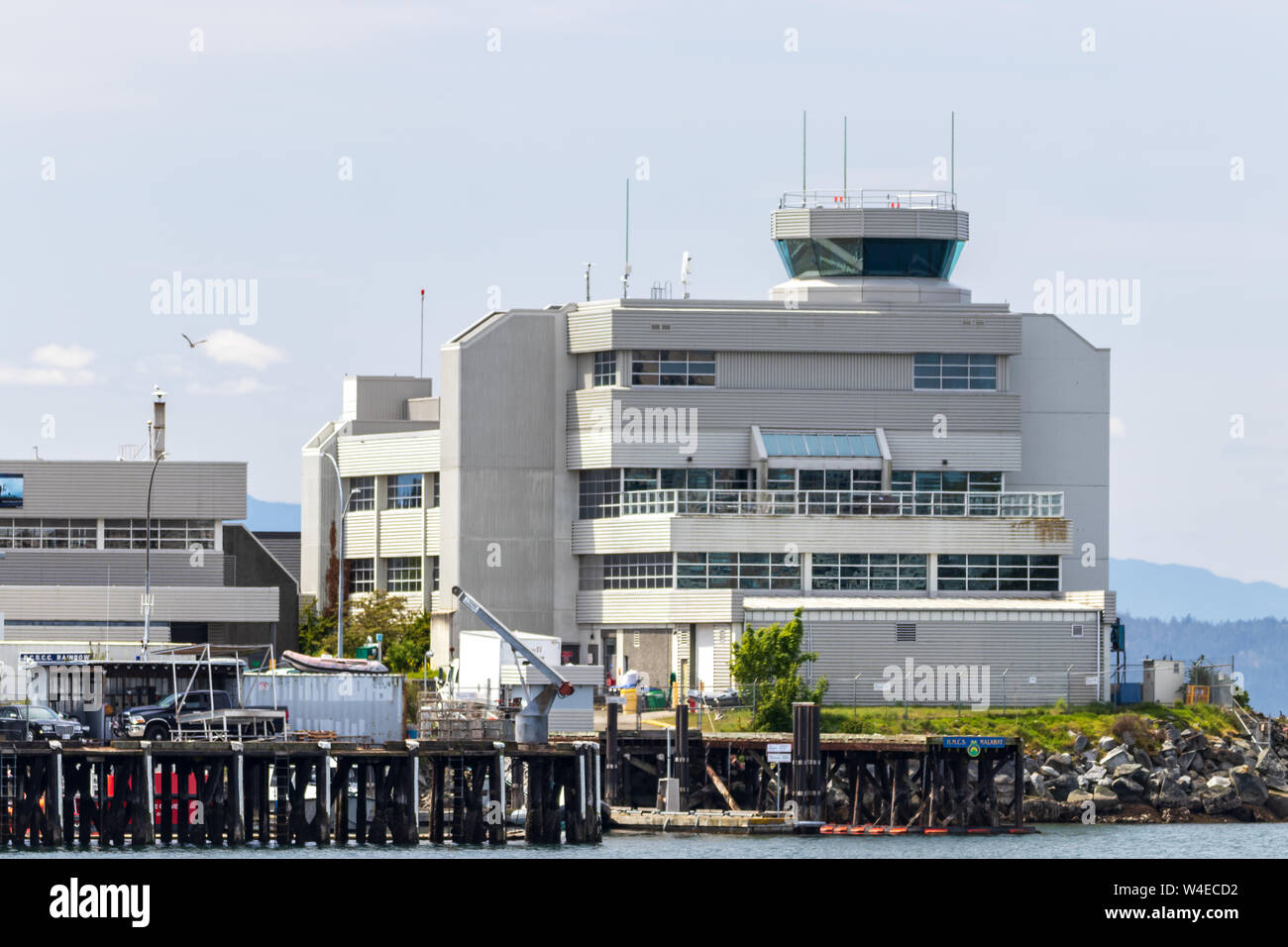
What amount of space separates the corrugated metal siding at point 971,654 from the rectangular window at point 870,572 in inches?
213

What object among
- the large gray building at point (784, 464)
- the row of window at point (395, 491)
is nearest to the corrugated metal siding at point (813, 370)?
the large gray building at point (784, 464)

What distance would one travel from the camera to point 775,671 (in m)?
103

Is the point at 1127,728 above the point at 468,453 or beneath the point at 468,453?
beneath

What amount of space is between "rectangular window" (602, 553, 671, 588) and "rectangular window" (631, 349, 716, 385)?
822 cm

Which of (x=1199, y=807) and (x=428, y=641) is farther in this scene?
(x=428, y=641)

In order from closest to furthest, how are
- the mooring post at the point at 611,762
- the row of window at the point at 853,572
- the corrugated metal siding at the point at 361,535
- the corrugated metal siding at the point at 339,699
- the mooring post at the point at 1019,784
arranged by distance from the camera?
the corrugated metal siding at the point at 339,699 < the mooring post at the point at 611,762 < the mooring post at the point at 1019,784 < the row of window at the point at 853,572 < the corrugated metal siding at the point at 361,535

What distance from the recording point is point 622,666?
116m

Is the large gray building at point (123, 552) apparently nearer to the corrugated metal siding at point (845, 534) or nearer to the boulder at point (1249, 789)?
the corrugated metal siding at point (845, 534)

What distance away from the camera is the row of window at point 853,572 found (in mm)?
112375

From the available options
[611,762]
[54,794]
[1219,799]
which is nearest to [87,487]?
[611,762]

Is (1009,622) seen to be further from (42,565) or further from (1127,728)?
(42,565)

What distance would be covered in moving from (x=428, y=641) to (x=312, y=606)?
10862mm

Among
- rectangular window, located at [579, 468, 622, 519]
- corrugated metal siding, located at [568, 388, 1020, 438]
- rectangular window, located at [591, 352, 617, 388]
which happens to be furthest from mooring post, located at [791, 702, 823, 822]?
rectangular window, located at [591, 352, 617, 388]
